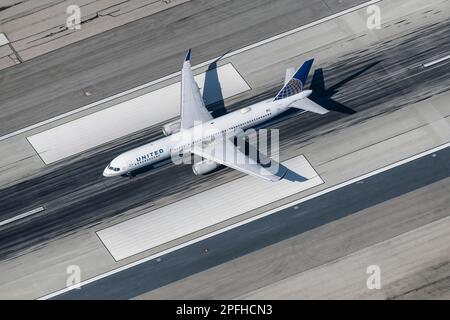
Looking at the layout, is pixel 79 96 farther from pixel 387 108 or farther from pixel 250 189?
pixel 387 108

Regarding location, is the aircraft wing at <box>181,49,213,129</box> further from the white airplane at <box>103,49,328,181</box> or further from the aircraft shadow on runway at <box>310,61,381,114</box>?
the aircraft shadow on runway at <box>310,61,381,114</box>

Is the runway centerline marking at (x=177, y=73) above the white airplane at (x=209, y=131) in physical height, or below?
above

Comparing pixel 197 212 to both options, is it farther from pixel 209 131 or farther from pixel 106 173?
pixel 106 173

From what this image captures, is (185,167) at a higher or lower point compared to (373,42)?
lower

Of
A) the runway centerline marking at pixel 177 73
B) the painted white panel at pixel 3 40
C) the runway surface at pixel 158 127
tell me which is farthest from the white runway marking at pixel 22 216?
the painted white panel at pixel 3 40

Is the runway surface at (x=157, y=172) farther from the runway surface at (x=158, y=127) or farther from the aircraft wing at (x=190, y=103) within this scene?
the aircraft wing at (x=190, y=103)
